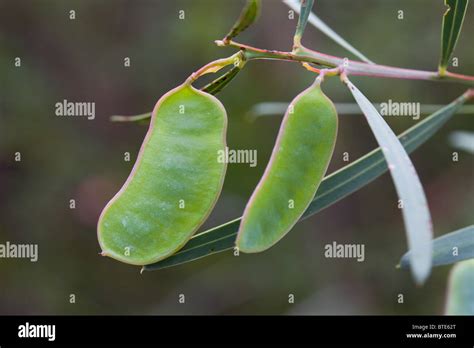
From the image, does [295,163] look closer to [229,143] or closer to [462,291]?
[462,291]

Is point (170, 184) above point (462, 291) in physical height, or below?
above

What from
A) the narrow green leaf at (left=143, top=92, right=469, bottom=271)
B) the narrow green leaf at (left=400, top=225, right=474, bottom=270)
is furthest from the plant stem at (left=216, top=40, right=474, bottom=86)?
the narrow green leaf at (left=400, top=225, right=474, bottom=270)

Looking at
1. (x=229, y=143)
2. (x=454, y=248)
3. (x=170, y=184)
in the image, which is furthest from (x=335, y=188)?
(x=229, y=143)

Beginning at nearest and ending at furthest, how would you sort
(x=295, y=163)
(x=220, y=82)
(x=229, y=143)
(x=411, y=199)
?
1. (x=411, y=199)
2. (x=295, y=163)
3. (x=220, y=82)
4. (x=229, y=143)

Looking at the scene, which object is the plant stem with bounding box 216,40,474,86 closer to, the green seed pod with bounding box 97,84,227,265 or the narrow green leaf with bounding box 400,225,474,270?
the green seed pod with bounding box 97,84,227,265

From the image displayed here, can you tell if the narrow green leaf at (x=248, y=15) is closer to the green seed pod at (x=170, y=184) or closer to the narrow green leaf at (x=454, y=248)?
the green seed pod at (x=170, y=184)

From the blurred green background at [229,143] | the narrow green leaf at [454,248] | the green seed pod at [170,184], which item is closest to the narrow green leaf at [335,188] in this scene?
the green seed pod at [170,184]
